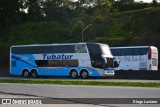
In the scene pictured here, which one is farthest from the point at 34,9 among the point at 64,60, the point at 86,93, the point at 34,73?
the point at 86,93

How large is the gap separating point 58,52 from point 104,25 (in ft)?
92.5

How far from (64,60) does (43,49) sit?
2899 mm

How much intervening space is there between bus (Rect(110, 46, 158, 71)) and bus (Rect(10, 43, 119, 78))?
170 cm

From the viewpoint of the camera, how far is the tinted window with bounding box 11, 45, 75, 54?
40.6 m

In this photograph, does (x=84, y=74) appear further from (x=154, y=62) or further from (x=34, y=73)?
(x=154, y=62)

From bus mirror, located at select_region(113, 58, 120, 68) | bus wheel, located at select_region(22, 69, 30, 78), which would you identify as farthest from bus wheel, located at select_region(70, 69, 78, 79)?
bus mirror, located at select_region(113, 58, 120, 68)

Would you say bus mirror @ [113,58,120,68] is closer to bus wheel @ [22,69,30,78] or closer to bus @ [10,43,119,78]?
→ bus @ [10,43,119,78]

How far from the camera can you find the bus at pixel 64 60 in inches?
1517

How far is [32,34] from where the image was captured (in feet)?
Result: 230

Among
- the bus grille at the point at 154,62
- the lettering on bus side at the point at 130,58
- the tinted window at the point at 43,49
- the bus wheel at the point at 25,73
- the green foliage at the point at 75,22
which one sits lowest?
the bus wheel at the point at 25,73

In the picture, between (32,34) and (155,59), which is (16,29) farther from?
(155,59)

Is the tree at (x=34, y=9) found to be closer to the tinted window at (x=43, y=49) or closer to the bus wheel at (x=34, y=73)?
the tinted window at (x=43, y=49)

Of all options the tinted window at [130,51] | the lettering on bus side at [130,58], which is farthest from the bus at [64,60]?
the tinted window at [130,51]

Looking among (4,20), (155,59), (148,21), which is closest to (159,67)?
(155,59)
